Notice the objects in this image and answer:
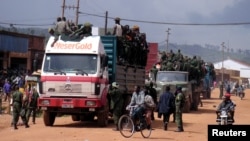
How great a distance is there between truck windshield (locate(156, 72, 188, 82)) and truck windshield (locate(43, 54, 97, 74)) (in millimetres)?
11040

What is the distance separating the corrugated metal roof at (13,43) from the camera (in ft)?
139

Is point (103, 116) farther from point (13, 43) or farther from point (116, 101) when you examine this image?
point (13, 43)

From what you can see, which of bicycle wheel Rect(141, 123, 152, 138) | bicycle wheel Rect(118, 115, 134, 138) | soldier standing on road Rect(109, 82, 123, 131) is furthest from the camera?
soldier standing on road Rect(109, 82, 123, 131)

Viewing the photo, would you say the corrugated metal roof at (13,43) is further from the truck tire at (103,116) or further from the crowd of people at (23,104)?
the truck tire at (103,116)

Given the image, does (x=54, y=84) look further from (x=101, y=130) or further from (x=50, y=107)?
(x=101, y=130)

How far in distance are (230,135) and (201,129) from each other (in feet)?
40.3

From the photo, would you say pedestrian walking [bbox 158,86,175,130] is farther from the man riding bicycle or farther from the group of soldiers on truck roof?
the group of soldiers on truck roof

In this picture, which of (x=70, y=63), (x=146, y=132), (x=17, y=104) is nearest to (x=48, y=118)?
(x=17, y=104)

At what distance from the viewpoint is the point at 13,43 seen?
44188 mm

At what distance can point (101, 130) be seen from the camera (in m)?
17.5

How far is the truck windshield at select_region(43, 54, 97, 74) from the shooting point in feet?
58.2

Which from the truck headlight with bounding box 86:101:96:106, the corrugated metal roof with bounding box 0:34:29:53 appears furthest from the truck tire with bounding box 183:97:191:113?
the corrugated metal roof with bounding box 0:34:29:53

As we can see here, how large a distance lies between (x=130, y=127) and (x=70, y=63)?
3.61 metres

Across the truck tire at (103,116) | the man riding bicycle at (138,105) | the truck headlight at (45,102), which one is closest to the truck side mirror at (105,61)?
the truck tire at (103,116)
